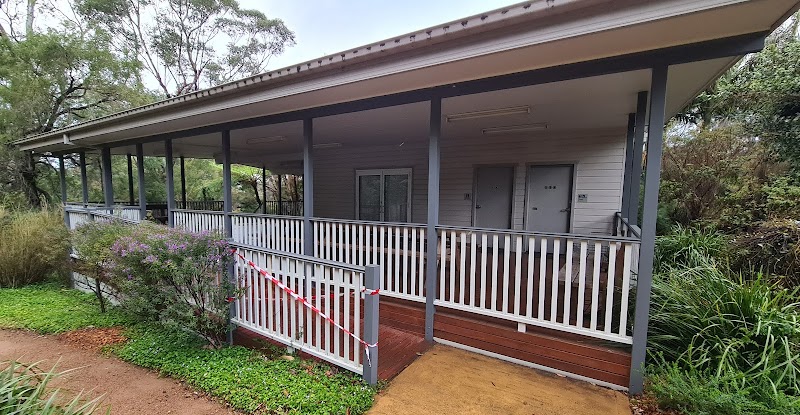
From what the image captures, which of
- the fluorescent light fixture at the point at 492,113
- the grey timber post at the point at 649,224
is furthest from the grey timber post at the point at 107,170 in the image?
the grey timber post at the point at 649,224

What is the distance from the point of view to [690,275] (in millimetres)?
3590

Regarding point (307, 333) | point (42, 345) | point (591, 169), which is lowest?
point (42, 345)

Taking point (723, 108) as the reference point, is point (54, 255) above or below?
below

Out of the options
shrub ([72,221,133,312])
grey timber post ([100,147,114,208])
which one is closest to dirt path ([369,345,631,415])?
shrub ([72,221,133,312])

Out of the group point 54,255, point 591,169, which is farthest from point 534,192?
point 54,255

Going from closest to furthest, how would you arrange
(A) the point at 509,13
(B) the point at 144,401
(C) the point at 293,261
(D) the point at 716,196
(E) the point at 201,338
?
(A) the point at 509,13 → (B) the point at 144,401 → (C) the point at 293,261 → (E) the point at 201,338 → (D) the point at 716,196

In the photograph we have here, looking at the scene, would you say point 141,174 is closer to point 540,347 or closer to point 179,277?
point 179,277

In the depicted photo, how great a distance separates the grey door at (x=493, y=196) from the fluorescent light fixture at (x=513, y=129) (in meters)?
0.77

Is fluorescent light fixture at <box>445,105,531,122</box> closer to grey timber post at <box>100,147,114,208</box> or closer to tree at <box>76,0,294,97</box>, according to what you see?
grey timber post at <box>100,147,114,208</box>

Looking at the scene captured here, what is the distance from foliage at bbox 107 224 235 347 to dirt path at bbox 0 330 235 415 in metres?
0.51

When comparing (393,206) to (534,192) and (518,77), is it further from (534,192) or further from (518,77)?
(518,77)

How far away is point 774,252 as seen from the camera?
379 cm

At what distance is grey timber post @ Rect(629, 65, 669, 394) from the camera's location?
8.34ft

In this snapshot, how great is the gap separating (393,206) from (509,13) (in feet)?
19.6
